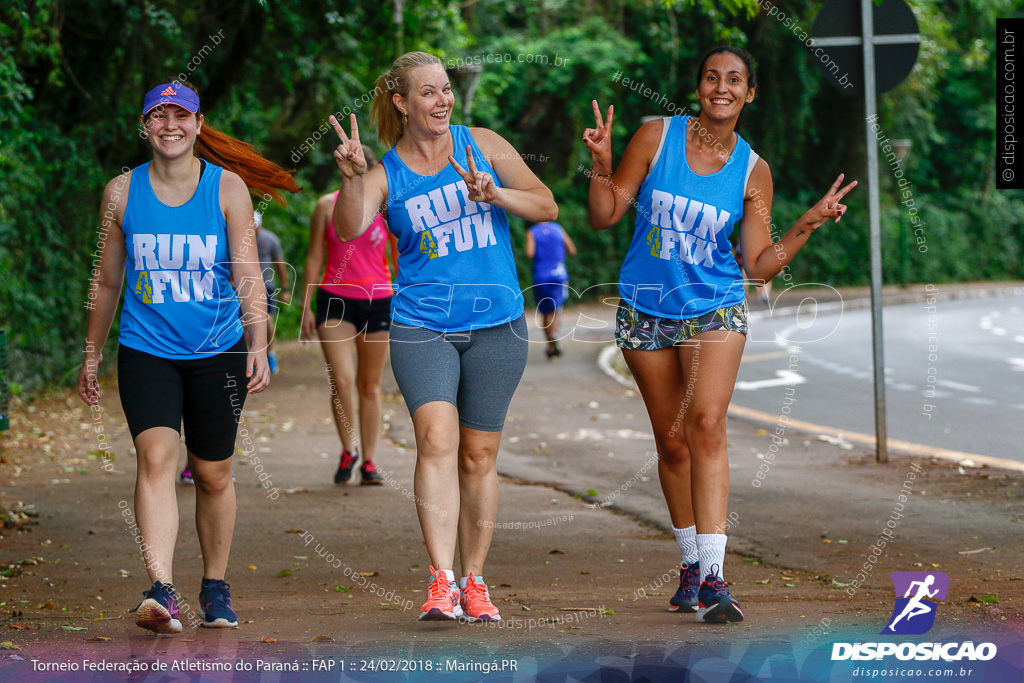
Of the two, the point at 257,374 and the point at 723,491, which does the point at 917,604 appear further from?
the point at 257,374

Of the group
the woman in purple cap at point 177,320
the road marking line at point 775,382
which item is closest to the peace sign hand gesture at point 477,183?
the woman in purple cap at point 177,320

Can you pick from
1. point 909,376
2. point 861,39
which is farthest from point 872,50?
point 909,376

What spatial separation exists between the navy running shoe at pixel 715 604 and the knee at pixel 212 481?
5.87 ft

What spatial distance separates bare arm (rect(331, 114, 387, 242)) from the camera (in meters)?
4.12

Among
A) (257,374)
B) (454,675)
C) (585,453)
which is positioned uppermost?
(257,374)

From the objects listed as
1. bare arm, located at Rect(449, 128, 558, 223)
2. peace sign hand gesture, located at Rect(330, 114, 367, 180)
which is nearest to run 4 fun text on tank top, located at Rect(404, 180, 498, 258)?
bare arm, located at Rect(449, 128, 558, 223)

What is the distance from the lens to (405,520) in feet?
22.2

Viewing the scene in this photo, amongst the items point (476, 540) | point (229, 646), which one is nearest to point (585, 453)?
point (476, 540)

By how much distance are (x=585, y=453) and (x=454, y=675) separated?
5.82 meters

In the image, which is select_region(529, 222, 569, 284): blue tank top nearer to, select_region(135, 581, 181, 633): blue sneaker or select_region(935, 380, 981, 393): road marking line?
select_region(935, 380, 981, 393): road marking line

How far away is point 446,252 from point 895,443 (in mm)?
6113

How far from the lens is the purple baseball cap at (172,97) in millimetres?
4312

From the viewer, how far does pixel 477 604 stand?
4.25m

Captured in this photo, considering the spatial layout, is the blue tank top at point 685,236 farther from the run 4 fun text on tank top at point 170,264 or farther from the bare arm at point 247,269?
the run 4 fun text on tank top at point 170,264
